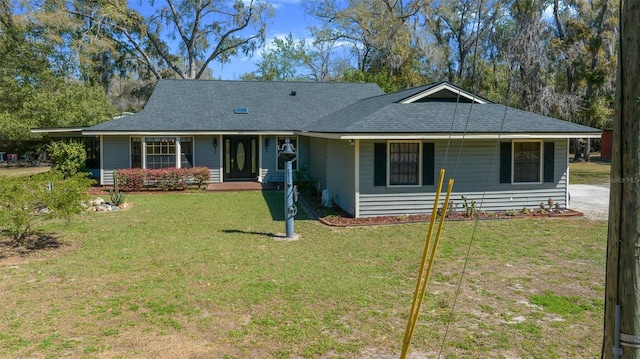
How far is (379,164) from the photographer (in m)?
12.6

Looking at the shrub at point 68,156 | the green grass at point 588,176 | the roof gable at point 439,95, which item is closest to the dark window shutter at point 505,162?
the roof gable at point 439,95

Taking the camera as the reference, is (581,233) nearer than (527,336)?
No

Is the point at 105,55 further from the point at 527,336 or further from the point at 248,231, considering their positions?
the point at 527,336

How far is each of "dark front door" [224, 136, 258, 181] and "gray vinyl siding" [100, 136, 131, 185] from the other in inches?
155

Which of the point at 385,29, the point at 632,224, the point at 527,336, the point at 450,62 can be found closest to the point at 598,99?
the point at 450,62

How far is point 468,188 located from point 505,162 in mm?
1236

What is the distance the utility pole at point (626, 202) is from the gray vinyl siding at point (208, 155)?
18.5m

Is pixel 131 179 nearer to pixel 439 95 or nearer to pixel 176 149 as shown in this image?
pixel 176 149

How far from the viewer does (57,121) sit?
29.4 meters

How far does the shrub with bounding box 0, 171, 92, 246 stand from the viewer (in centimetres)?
851

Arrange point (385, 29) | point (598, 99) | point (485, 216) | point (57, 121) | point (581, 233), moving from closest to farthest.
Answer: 1. point (581, 233)
2. point (485, 216)
3. point (57, 121)
4. point (598, 99)
5. point (385, 29)

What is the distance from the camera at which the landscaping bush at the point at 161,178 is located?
1834cm

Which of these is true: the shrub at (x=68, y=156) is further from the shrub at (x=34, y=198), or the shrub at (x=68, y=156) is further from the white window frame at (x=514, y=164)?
the white window frame at (x=514, y=164)

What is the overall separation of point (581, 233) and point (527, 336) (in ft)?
21.9
